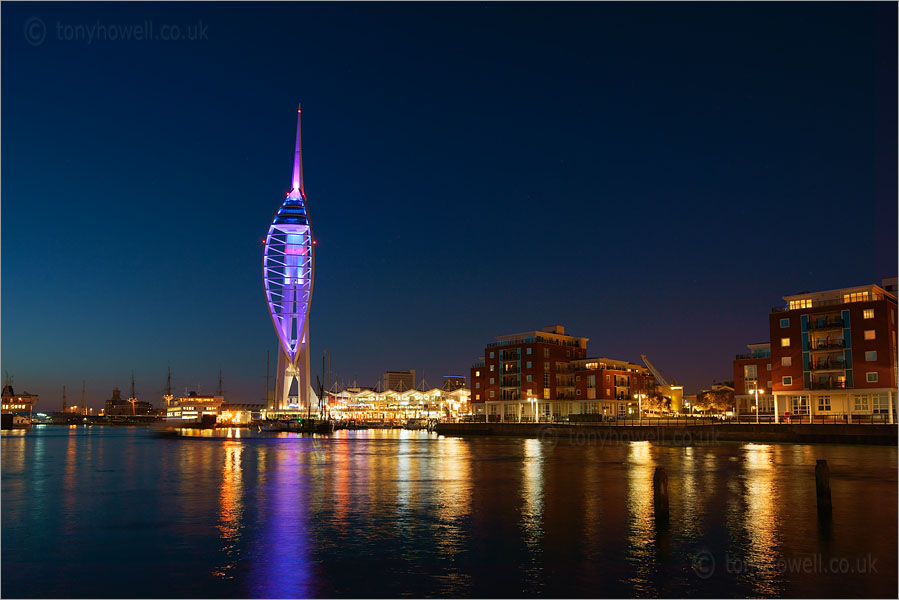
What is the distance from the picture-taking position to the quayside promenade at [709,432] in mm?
62844

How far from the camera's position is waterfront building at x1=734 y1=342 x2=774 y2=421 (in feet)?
301

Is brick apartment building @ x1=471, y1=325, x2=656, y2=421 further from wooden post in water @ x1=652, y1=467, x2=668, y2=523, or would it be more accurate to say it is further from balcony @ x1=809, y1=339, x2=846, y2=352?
wooden post in water @ x1=652, y1=467, x2=668, y2=523

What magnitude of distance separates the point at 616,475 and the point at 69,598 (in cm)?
2895

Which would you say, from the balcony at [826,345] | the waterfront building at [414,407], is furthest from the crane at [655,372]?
the balcony at [826,345]

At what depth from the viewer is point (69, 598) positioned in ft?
55.0

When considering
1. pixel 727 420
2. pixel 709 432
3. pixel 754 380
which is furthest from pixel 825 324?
pixel 754 380

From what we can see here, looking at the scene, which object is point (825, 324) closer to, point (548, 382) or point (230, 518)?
point (548, 382)

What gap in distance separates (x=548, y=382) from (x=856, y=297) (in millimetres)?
45874

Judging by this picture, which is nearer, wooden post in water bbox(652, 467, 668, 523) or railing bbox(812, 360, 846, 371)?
wooden post in water bbox(652, 467, 668, 523)

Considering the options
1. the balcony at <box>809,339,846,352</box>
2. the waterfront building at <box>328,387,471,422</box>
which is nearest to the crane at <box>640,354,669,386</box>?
the waterfront building at <box>328,387,471,422</box>

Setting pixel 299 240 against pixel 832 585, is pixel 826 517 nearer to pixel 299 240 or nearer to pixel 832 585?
pixel 832 585

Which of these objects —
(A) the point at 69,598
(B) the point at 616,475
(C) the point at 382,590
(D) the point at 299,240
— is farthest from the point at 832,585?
(D) the point at 299,240

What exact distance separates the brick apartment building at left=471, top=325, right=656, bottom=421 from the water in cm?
6310

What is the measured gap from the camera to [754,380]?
91.9 meters
